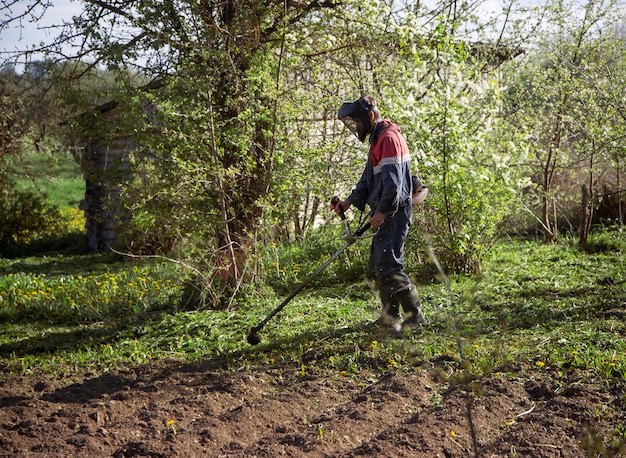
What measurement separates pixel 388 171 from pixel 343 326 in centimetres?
148

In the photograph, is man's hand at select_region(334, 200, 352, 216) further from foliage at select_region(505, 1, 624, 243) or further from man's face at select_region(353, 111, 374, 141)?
foliage at select_region(505, 1, 624, 243)

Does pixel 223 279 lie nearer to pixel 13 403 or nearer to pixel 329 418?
pixel 13 403

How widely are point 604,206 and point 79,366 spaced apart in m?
8.71

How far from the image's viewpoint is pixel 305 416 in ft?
12.7

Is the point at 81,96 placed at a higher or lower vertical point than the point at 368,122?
higher

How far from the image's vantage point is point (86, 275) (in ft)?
32.6

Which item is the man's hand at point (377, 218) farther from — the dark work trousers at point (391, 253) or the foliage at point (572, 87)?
the foliage at point (572, 87)

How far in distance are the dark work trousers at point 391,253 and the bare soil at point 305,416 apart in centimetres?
101

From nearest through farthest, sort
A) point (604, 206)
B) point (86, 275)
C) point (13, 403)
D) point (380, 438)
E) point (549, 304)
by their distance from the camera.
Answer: point (380, 438) → point (13, 403) → point (549, 304) → point (86, 275) → point (604, 206)

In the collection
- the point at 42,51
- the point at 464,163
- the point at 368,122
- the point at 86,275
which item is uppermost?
the point at 42,51

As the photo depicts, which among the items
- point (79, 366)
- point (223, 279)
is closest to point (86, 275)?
point (223, 279)

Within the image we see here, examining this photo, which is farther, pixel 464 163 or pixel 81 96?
pixel 464 163

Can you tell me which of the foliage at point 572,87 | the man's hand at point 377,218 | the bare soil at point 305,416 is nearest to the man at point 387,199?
the man's hand at point 377,218

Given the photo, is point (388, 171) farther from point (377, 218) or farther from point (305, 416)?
point (305, 416)
